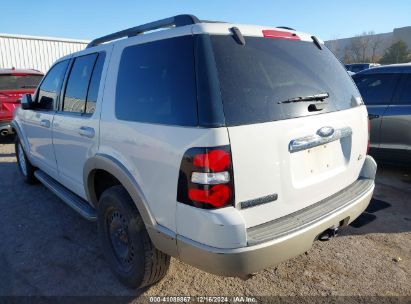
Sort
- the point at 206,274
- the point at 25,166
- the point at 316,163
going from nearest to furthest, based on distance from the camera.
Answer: the point at 316,163 → the point at 206,274 → the point at 25,166

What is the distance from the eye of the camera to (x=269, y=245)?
204cm

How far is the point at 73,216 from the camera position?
14.0ft

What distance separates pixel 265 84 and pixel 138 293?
6.27 feet

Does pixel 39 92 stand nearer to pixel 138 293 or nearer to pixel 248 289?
pixel 138 293

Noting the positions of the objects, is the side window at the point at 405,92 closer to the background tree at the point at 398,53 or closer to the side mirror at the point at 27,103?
the side mirror at the point at 27,103

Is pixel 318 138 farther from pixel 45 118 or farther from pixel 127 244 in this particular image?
pixel 45 118

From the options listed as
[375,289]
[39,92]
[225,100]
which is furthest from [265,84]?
[39,92]

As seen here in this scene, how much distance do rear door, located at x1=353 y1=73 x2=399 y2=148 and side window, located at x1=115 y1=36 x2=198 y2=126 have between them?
4080 millimetres

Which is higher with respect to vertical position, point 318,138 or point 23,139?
point 318,138

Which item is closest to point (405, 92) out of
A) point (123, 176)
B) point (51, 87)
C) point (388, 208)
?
point (388, 208)

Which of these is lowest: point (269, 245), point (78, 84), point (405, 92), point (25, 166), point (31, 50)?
point (25, 166)

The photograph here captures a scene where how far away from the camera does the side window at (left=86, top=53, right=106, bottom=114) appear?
2990mm

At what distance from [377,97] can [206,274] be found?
160 inches

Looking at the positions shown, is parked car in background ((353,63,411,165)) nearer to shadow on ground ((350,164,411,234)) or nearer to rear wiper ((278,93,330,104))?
shadow on ground ((350,164,411,234))
